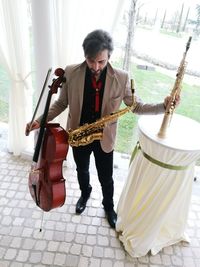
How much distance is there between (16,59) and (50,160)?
110 centimetres

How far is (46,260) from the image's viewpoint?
172 centimetres

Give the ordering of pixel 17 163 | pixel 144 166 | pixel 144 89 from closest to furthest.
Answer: pixel 144 166, pixel 144 89, pixel 17 163

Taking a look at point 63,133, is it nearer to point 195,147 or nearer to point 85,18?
point 195,147

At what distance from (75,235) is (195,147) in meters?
1.09

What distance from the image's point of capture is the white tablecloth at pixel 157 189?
148 centimetres

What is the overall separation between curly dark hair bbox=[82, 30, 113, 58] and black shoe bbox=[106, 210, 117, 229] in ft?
4.10

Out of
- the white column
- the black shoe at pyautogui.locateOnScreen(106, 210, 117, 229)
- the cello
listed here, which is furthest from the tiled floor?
the white column

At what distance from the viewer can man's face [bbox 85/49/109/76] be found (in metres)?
1.35

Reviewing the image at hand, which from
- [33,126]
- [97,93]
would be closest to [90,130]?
[97,93]

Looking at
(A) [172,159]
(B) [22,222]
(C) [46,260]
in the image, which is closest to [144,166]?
(A) [172,159]

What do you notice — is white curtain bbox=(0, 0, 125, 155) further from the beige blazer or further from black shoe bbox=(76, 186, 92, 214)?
black shoe bbox=(76, 186, 92, 214)

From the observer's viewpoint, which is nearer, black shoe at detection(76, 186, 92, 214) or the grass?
black shoe at detection(76, 186, 92, 214)

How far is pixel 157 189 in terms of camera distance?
5.28 ft

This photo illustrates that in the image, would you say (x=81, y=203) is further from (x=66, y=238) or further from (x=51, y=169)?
(x=51, y=169)
